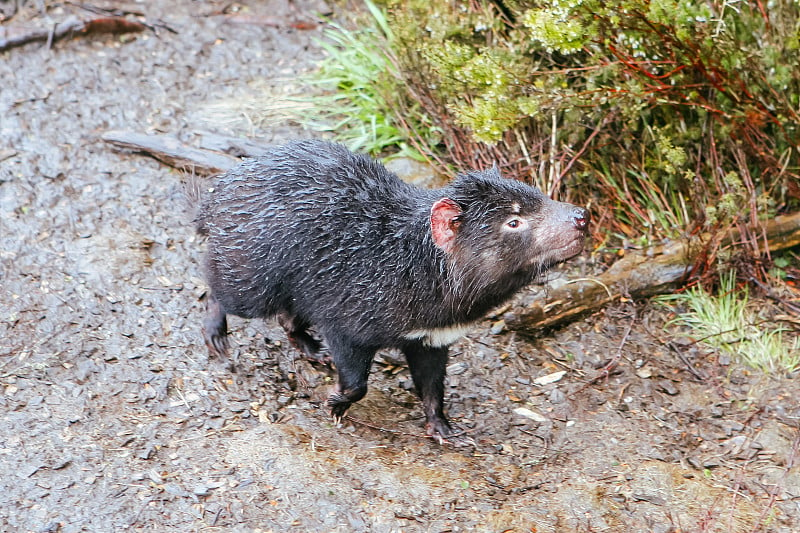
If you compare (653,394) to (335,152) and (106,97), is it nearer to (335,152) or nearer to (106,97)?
(335,152)

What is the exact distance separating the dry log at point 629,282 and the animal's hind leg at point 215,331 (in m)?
1.66

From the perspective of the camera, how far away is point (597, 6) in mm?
4648

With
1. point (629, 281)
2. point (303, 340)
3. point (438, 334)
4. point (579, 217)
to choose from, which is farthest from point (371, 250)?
point (629, 281)

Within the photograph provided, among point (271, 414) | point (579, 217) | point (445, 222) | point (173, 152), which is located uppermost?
point (579, 217)

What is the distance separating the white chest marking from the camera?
411cm

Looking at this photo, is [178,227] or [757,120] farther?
[178,227]

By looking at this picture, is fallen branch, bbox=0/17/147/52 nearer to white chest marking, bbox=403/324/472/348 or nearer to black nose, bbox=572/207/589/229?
white chest marking, bbox=403/324/472/348

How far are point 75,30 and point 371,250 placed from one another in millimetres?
4640

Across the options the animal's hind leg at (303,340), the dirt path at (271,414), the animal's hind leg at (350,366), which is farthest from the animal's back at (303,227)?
the dirt path at (271,414)

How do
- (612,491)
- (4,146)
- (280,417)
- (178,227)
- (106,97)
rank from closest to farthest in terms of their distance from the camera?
(612,491), (280,417), (178,227), (4,146), (106,97)

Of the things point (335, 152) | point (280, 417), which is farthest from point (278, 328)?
point (335, 152)

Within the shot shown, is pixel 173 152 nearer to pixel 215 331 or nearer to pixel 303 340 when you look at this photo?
pixel 215 331

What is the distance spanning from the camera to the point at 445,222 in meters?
3.86

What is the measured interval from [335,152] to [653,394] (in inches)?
89.9
